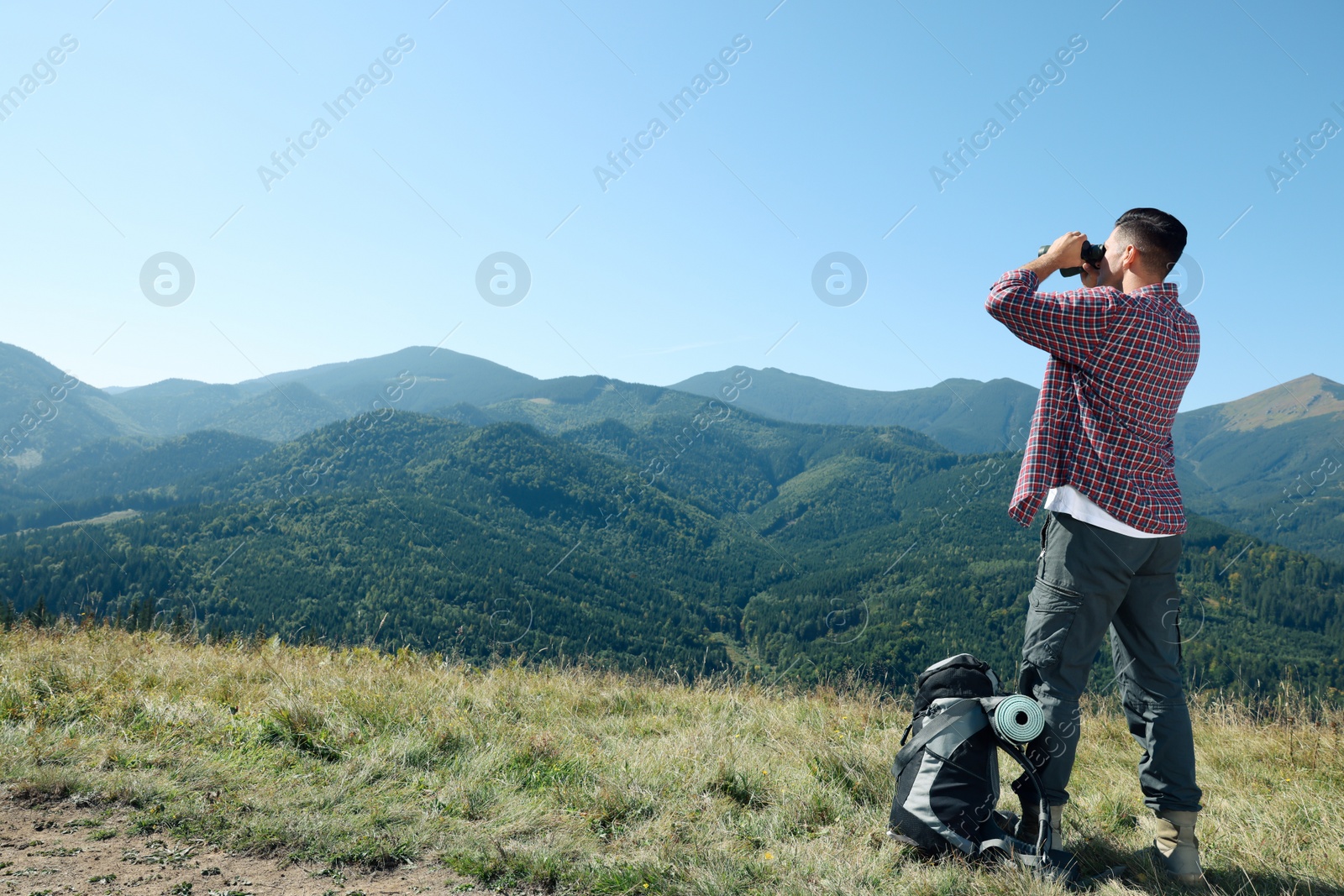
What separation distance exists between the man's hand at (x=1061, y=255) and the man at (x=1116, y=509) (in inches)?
3.5

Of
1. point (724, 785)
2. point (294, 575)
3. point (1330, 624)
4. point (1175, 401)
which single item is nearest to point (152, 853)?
point (724, 785)

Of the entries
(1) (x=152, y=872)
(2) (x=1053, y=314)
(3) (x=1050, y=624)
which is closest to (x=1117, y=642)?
(3) (x=1050, y=624)

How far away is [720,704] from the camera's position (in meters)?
5.36

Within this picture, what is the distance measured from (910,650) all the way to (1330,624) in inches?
3267

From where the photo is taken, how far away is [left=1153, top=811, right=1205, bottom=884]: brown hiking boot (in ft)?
8.77

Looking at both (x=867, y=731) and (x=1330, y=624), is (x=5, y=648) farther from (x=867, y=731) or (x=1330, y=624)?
(x=1330, y=624)

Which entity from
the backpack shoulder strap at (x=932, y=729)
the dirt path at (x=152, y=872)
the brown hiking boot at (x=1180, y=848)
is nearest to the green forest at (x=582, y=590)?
the dirt path at (x=152, y=872)

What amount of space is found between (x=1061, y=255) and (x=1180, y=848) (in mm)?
2454

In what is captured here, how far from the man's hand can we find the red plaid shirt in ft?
0.57

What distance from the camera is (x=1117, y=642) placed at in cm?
292

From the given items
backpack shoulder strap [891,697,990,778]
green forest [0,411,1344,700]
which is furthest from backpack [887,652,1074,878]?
green forest [0,411,1344,700]

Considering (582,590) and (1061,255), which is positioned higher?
(1061,255)

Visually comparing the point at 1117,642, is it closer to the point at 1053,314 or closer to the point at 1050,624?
the point at 1050,624

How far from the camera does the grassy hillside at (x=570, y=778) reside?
2.69 metres
